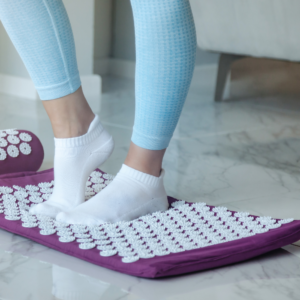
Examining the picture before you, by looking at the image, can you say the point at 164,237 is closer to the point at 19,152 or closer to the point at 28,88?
the point at 19,152

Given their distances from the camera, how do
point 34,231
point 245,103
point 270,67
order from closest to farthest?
point 34,231 → point 245,103 → point 270,67

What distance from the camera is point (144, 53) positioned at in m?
0.66

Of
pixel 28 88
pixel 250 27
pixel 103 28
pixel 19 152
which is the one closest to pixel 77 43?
pixel 28 88

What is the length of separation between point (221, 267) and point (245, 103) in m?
1.49

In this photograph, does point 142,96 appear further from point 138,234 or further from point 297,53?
point 297,53

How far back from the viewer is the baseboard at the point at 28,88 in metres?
1.98

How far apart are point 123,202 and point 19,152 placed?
319mm

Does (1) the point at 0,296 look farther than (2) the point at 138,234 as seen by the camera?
No

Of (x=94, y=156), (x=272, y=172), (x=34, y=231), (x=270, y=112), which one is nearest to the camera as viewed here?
(x=34, y=231)

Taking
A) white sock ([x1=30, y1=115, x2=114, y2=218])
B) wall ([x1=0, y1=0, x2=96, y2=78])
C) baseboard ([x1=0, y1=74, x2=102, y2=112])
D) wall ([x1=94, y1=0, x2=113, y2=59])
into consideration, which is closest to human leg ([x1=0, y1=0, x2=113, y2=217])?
white sock ([x1=30, y1=115, x2=114, y2=218])

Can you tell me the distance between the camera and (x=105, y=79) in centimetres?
259

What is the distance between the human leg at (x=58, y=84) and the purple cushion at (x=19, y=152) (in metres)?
0.21

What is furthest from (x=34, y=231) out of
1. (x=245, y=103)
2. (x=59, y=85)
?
(x=245, y=103)

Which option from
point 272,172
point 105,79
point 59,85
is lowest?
point 105,79
